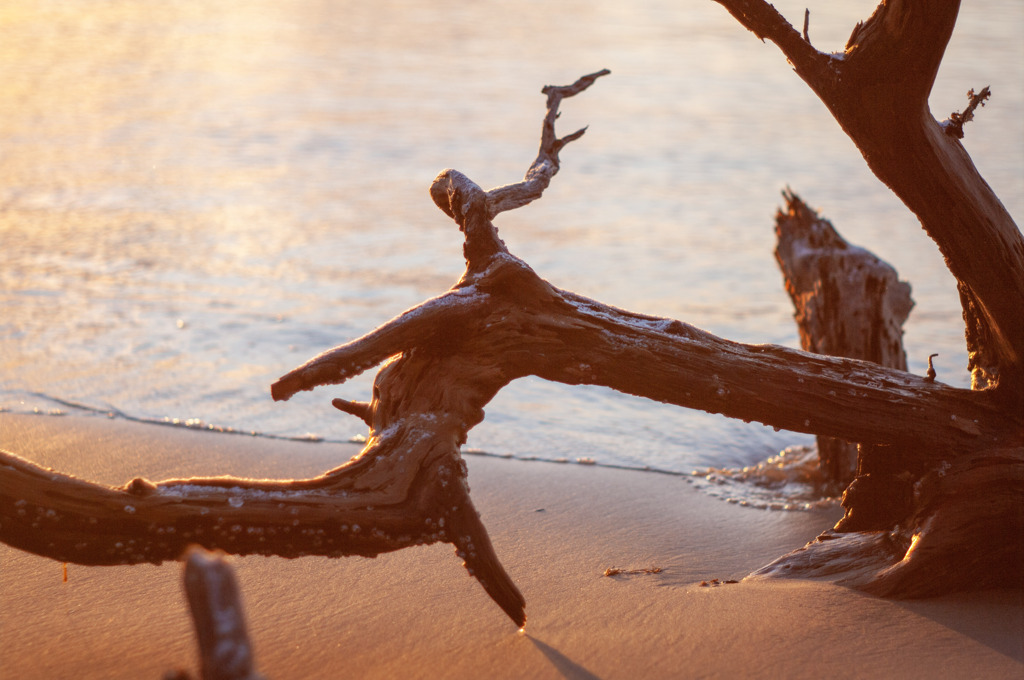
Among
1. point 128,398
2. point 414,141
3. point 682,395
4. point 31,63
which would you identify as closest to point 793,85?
point 414,141

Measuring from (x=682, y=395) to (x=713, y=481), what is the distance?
182 centimetres

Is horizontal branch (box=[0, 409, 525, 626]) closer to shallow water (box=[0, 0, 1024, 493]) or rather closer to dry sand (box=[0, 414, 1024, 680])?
dry sand (box=[0, 414, 1024, 680])

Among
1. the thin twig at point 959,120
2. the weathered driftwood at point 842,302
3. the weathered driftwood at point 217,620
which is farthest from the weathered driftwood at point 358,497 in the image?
the weathered driftwood at point 842,302

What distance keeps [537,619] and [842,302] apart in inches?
83.8

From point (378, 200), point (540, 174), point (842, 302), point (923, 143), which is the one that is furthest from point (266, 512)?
point (378, 200)

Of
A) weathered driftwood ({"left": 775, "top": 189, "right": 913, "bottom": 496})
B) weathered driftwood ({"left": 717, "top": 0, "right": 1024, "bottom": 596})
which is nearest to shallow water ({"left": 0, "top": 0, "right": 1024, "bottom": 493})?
weathered driftwood ({"left": 775, "top": 189, "right": 913, "bottom": 496})

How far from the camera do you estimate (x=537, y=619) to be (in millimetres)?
2930

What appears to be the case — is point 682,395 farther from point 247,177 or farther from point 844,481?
point 247,177

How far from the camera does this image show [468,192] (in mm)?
2936

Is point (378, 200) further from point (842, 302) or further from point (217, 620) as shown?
point (217, 620)

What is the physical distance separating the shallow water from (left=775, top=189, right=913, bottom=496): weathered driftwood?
805mm

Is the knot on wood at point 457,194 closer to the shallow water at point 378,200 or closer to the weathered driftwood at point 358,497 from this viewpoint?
the weathered driftwood at point 358,497

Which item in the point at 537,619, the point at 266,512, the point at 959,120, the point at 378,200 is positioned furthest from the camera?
the point at 378,200

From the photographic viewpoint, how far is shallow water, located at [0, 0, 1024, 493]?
218 inches
